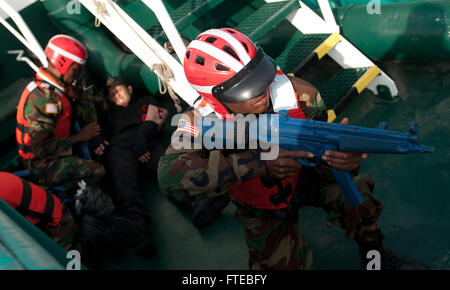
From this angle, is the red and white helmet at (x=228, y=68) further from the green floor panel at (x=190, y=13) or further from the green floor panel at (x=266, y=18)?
the green floor panel at (x=190, y=13)

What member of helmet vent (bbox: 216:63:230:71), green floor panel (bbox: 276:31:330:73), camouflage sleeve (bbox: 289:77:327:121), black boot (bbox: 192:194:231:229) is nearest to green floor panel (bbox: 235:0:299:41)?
green floor panel (bbox: 276:31:330:73)

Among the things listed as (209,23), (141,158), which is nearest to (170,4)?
(209,23)

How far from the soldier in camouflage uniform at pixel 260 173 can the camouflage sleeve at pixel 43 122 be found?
159 cm

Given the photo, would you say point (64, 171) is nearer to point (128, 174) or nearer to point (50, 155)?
point (50, 155)

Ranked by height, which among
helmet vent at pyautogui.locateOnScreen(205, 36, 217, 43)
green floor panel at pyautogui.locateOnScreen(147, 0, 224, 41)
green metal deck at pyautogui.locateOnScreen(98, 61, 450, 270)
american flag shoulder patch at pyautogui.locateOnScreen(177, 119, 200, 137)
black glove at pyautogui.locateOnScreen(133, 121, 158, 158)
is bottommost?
green metal deck at pyautogui.locateOnScreen(98, 61, 450, 270)

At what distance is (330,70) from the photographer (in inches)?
167

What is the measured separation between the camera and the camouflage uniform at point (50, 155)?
329cm

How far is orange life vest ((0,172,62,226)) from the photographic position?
8.74 feet

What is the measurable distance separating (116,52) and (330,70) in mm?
2390

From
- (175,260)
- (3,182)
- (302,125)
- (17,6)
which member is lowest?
(175,260)

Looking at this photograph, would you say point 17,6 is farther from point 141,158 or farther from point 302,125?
point 302,125

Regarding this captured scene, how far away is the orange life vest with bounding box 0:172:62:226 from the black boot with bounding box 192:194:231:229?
1019 mm
